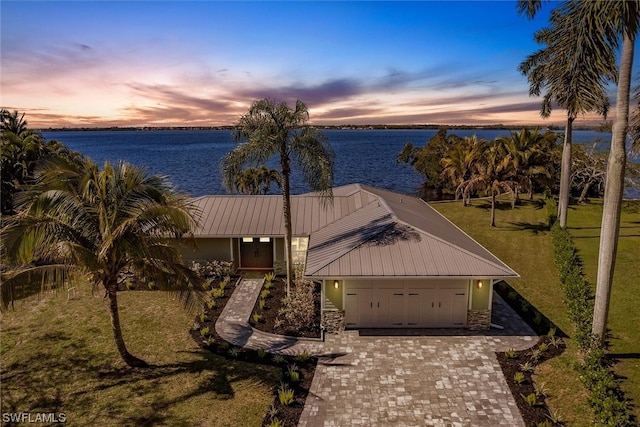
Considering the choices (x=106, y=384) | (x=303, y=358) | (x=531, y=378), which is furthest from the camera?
(x=303, y=358)

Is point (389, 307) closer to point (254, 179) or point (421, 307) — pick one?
point (421, 307)

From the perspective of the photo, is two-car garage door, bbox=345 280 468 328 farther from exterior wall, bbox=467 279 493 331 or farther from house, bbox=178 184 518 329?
exterior wall, bbox=467 279 493 331

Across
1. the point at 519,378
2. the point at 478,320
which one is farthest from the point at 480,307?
the point at 519,378

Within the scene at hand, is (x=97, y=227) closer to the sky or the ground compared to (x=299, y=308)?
closer to the sky

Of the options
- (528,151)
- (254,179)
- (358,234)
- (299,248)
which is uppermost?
(528,151)

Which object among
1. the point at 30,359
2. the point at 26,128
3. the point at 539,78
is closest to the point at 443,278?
the point at 30,359

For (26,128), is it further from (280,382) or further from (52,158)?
(280,382)
